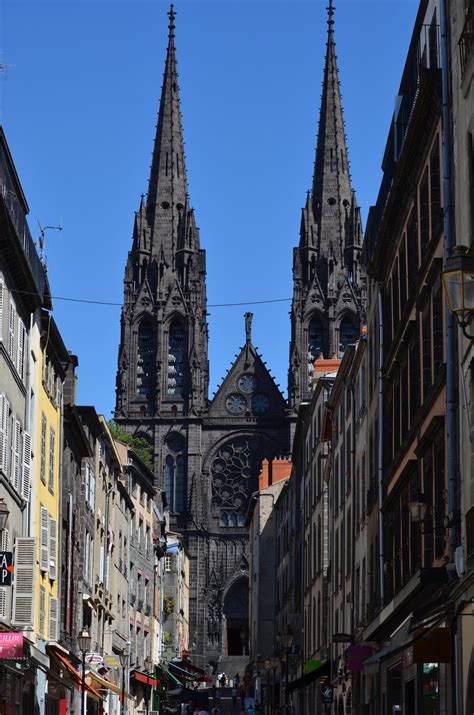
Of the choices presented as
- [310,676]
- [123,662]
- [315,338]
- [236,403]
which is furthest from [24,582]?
[236,403]

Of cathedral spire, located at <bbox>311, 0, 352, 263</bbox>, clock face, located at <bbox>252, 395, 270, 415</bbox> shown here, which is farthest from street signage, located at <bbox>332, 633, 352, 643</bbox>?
cathedral spire, located at <bbox>311, 0, 352, 263</bbox>

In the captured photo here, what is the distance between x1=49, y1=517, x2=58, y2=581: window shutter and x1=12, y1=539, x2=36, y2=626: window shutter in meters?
4.35

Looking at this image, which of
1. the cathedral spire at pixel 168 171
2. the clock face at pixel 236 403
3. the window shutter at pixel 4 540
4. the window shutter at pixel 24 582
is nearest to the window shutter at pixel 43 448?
the window shutter at pixel 24 582

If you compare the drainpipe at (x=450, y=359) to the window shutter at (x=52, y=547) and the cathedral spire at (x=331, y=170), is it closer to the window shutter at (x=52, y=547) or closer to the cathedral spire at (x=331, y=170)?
the window shutter at (x=52, y=547)

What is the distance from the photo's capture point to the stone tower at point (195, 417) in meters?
115

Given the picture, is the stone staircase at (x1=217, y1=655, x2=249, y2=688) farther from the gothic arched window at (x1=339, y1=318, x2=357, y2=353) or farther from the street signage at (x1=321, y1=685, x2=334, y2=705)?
the street signage at (x1=321, y1=685, x2=334, y2=705)

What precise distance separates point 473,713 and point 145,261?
10533 centimetres

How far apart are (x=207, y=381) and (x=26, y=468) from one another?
90.8m

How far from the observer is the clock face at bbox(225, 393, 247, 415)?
395 feet

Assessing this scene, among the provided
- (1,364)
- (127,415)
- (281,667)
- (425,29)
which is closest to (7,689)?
(1,364)

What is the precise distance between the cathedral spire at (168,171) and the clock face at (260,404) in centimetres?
1446

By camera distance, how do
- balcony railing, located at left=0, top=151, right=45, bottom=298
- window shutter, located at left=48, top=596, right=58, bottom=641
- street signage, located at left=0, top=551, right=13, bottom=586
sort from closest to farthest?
street signage, located at left=0, top=551, right=13, bottom=586
balcony railing, located at left=0, top=151, right=45, bottom=298
window shutter, located at left=48, top=596, right=58, bottom=641

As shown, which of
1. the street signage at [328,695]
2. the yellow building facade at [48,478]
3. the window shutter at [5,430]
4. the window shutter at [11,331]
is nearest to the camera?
the window shutter at [5,430]

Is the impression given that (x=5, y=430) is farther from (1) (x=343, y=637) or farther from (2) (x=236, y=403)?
(2) (x=236, y=403)
